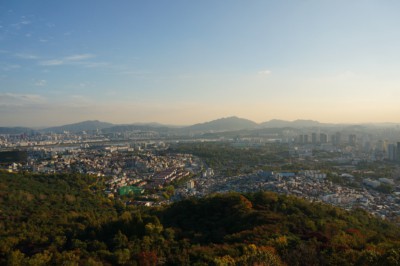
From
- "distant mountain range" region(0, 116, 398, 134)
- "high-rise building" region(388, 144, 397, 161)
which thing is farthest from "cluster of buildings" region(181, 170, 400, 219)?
"distant mountain range" region(0, 116, 398, 134)

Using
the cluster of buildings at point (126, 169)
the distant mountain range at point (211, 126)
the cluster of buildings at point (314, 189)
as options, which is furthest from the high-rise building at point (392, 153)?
the distant mountain range at point (211, 126)

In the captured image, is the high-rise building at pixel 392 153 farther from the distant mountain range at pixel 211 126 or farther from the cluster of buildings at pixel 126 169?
the distant mountain range at pixel 211 126

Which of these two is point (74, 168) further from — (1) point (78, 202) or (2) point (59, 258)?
(2) point (59, 258)

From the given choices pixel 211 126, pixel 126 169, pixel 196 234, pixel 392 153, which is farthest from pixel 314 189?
pixel 211 126

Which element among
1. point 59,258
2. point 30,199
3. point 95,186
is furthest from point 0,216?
point 95,186

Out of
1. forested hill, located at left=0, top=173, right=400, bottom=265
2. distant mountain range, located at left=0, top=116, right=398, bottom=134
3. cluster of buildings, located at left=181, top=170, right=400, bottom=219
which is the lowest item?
cluster of buildings, located at left=181, top=170, right=400, bottom=219

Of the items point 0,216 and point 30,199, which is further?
point 30,199

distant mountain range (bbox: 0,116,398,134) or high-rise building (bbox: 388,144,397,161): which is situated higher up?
distant mountain range (bbox: 0,116,398,134)

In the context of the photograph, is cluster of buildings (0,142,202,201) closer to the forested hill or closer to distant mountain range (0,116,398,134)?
the forested hill
